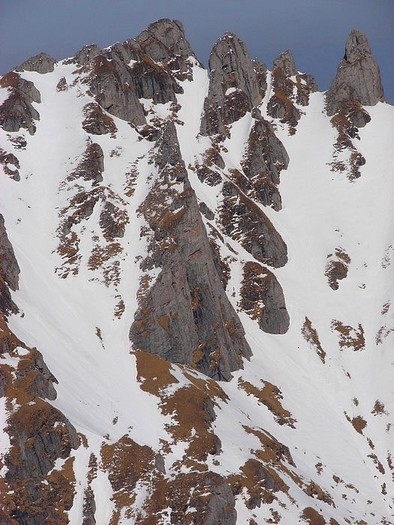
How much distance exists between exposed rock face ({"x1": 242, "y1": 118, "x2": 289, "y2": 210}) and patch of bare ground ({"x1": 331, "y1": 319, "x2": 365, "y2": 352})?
4366 cm

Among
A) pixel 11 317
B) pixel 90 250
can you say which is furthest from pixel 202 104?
pixel 11 317

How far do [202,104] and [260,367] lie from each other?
Result: 4114 inches

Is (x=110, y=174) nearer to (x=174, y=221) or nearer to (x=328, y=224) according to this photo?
(x=174, y=221)

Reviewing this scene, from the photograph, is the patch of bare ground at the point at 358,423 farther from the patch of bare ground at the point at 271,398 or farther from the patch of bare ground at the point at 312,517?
the patch of bare ground at the point at 312,517

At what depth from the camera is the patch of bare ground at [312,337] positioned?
130863mm

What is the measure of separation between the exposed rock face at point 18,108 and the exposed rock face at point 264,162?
59.9 m

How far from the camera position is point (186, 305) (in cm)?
11338

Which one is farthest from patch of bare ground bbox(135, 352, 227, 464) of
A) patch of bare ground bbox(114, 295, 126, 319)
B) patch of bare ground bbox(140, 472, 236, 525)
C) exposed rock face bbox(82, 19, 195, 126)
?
exposed rock face bbox(82, 19, 195, 126)

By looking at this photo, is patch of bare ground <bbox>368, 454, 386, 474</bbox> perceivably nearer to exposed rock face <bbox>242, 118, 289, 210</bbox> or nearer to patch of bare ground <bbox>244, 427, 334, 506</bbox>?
patch of bare ground <bbox>244, 427, 334, 506</bbox>

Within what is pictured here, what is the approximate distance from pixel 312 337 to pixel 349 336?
9.73 metres

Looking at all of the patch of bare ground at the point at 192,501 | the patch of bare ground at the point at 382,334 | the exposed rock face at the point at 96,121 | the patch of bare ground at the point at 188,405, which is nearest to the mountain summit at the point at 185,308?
the patch of bare ground at the point at 192,501

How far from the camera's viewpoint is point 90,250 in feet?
414

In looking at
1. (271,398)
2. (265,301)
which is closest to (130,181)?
(265,301)

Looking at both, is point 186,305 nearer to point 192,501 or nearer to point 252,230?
A: point 252,230
